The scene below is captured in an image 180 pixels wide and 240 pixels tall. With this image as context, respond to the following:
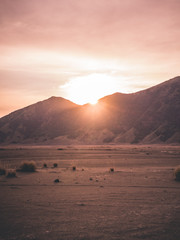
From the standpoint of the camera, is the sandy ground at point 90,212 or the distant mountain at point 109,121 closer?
the sandy ground at point 90,212

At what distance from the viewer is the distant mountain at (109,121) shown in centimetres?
Answer: 11450

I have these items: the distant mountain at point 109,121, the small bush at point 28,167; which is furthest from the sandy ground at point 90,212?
the distant mountain at point 109,121

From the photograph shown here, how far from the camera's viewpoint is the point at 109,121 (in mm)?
130875

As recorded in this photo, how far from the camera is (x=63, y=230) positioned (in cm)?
734

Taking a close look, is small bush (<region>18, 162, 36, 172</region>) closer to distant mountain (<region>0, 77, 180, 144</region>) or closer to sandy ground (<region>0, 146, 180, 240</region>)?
sandy ground (<region>0, 146, 180, 240</region>)

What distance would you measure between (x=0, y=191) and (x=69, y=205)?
189 inches

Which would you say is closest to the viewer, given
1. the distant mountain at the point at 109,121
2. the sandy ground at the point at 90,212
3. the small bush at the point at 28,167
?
the sandy ground at the point at 90,212

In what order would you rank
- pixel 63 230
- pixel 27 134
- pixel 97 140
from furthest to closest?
1. pixel 27 134
2. pixel 97 140
3. pixel 63 230

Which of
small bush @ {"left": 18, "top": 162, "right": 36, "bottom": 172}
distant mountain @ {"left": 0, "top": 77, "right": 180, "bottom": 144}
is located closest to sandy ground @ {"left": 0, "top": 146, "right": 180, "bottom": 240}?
small bush @ {"left": 18, "top": 162, "right": 36, "bottom": 172}

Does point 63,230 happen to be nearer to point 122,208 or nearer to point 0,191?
point 122,208

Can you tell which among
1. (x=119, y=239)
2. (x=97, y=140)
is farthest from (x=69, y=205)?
(x=97, y=140)

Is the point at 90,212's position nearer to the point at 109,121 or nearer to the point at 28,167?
the point at 28,167

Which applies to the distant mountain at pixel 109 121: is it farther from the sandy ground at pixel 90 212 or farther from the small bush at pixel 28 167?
the sandy ground at pixel 90 212

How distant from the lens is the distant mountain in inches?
4508
